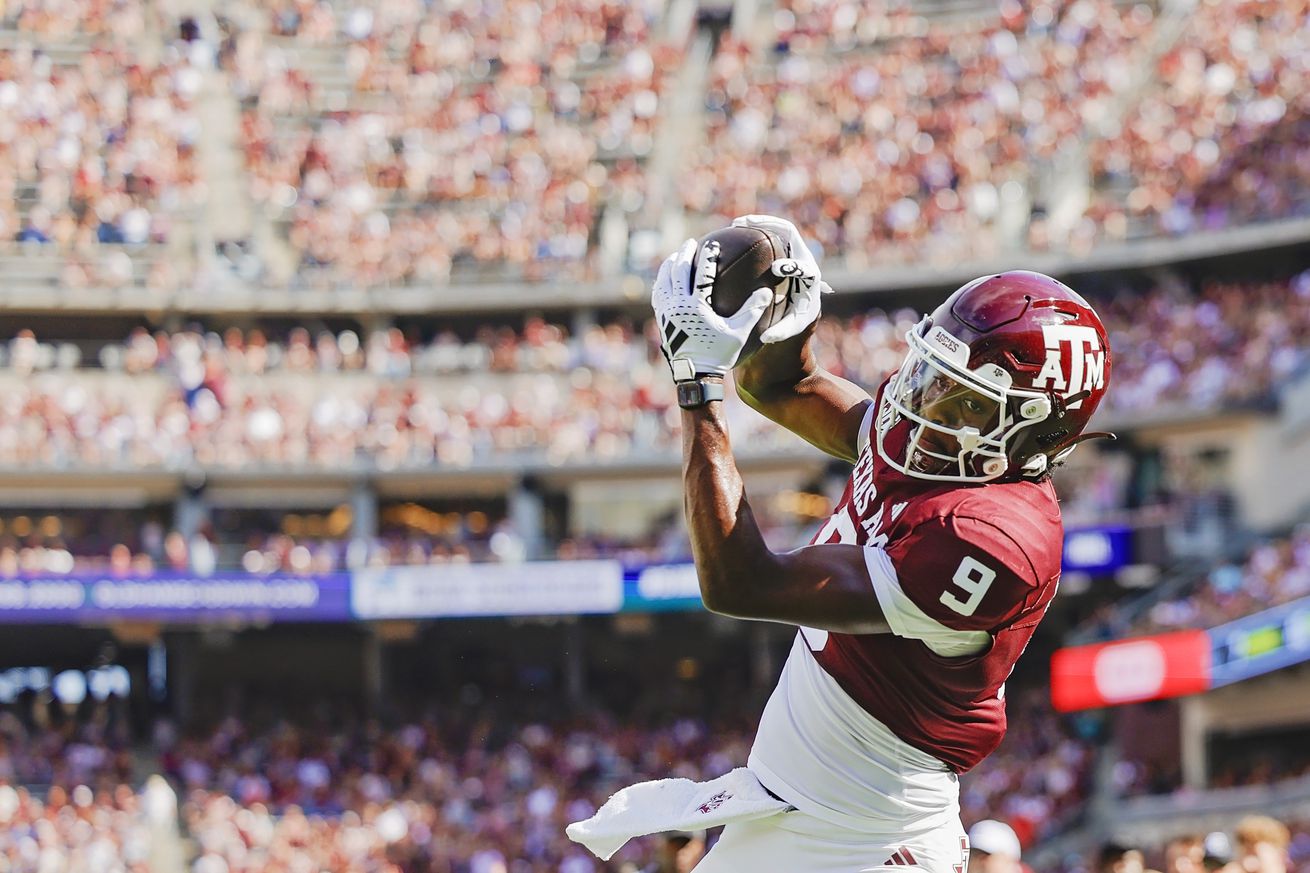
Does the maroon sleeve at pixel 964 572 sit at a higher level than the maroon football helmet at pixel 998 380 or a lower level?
lower

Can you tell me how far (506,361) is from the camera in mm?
25922

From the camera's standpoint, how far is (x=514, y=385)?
1020 inches

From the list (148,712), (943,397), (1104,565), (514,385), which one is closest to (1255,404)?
(1104,565)

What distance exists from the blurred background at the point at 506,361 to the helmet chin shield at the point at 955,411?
1723 cm

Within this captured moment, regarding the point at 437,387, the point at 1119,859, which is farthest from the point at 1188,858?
the point at 437,387

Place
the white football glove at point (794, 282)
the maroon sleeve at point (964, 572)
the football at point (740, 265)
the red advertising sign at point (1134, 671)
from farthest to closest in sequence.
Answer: the red advertising sign at point (1134, 671)
the white football glove at point (794, 282)
the football at point (740, 265)
the maroon sleeve at point (964, 572)

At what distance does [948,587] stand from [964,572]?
41 mm

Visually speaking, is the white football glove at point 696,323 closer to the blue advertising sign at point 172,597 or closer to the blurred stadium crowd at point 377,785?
the blurred stadium crowd at point 377,785

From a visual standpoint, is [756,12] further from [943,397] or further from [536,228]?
[943,397]

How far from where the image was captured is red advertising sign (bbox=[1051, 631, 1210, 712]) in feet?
61.9

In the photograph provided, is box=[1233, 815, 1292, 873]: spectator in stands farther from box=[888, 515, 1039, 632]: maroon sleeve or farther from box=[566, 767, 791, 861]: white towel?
box=[888, 515, 1039, 632]: maroon sleeve

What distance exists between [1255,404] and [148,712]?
1640 cm

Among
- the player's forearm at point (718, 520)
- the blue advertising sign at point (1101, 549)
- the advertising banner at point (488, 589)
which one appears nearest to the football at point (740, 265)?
the player's forearm at point (718, 520)

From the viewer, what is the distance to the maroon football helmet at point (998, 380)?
128 inches
